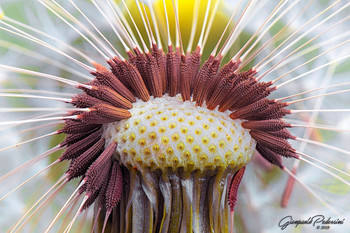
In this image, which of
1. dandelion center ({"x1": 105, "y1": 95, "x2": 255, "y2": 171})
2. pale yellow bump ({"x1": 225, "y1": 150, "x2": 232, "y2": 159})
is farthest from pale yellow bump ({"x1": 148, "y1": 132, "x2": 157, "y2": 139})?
pale yellow bump ({"x1": 225, "y1": 150, "x2": 232, "y2": 159})

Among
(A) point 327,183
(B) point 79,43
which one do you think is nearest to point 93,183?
(B) point 79,43

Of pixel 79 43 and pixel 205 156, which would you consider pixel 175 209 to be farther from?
pixel 79 43

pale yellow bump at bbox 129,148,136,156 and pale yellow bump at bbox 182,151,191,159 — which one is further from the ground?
pale yellow bump at bbox 129,148,136,156

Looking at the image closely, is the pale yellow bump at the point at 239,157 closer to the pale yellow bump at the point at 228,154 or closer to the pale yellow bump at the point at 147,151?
the pale yellow bump at the point at 228,154

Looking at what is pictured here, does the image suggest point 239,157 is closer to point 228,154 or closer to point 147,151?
point 228,154

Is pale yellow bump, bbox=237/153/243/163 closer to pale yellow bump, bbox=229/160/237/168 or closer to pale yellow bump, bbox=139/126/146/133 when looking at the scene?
pale yellow bump, bbox=229/160/237/168

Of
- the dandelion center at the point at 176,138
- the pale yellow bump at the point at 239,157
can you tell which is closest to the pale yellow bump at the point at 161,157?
the dandelion center at the point at 176,138

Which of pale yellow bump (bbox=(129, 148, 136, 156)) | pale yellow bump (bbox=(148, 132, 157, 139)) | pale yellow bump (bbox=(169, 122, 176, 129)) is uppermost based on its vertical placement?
pale yellow bump (bbox=(169, 122, 176, 129))

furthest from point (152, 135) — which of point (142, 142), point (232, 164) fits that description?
point (232, 164)
